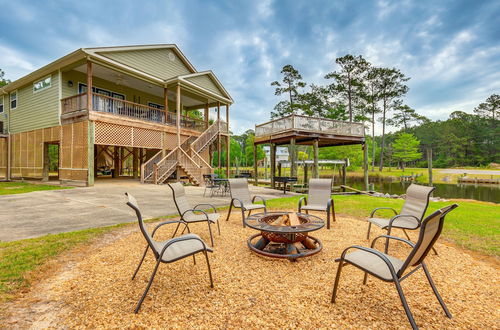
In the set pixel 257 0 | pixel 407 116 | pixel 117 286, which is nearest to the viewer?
pixel 117 286

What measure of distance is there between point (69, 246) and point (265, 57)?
82.9ft

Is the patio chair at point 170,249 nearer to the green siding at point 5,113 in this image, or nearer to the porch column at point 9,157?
the porch column at point 9,157

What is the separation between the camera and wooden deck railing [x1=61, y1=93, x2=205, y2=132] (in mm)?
12367

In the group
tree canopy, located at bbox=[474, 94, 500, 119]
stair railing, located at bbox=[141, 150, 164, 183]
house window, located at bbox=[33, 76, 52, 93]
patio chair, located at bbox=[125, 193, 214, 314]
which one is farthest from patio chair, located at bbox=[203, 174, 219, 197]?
tree canopy, located at bbox=[474, 94, 500, 119]

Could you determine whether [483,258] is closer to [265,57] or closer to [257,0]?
[257,0]

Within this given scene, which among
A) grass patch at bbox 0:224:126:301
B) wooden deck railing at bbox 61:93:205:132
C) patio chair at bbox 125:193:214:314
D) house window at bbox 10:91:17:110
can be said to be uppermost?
house window at bbox 10:91:17:110

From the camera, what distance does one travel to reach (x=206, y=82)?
17766 millimetres

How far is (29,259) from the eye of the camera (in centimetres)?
320

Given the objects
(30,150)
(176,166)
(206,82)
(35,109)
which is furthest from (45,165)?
(206,82)

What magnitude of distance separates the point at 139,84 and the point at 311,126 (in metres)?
12.3

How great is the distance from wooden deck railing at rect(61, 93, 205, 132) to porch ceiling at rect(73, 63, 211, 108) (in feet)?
5.94

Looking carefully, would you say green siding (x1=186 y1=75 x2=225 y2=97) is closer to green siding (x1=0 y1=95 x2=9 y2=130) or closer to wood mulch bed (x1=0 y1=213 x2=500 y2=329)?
green siding (x1=0 y1=95 x2=9 y2=130)

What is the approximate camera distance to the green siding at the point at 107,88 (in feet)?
44.5

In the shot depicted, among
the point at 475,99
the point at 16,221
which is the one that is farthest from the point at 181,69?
the point at 475,99
